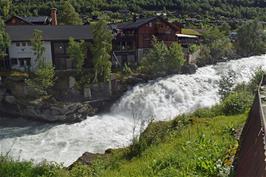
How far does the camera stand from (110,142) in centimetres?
2166

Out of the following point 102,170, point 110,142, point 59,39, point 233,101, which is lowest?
point 110,142

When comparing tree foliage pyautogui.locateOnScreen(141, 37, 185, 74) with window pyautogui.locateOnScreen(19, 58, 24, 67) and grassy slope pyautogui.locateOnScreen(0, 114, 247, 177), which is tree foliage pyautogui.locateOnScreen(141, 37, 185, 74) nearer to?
window pyautogui.locateOnScreen(19, 58, 24, 67)

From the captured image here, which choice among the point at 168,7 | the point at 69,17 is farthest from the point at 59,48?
the point at 168,7

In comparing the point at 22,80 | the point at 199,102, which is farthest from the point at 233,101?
the point at 22,80

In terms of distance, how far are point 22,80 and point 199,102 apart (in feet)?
45.9

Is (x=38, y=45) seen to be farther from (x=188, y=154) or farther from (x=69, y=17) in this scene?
(x=188, y=154)

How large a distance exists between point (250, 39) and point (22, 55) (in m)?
33.7

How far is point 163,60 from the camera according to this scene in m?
35.4

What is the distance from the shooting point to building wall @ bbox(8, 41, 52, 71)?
3384cm

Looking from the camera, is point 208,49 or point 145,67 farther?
point 208,49

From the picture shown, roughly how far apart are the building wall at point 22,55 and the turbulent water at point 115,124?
7.54 m

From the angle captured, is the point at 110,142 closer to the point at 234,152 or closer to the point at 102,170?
the point at 102,170

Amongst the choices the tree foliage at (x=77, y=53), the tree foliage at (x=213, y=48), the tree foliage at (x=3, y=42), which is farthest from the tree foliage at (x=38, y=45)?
the tree foliage at (x=213, y=48)

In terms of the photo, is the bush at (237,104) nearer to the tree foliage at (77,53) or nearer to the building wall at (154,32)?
the tree foliage at (77,53)
